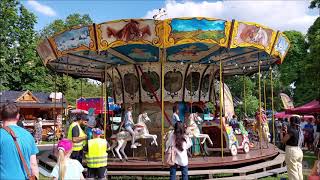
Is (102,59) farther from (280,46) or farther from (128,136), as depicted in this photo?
(280,46)

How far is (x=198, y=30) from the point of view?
35.3ft

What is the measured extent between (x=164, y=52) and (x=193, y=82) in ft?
10.6

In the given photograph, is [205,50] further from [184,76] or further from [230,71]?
[230,71]

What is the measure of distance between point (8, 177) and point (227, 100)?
21.1 meters

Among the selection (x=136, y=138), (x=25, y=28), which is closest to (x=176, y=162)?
(x=136, y=138)

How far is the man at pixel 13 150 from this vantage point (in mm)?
4172

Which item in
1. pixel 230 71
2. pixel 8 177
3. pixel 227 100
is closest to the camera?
pixel 8 177

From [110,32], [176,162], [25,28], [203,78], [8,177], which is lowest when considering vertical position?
[176,162]

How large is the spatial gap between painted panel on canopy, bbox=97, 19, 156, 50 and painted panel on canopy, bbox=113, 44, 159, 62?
72.1 inches

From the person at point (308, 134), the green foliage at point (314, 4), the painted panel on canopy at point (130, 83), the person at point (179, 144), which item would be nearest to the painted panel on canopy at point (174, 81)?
the painted panel on canopy at point (130, 83)

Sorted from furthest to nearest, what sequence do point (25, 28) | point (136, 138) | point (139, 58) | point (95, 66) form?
point (25, 28), point (95, 66), point (139, 58), point (136, 138)

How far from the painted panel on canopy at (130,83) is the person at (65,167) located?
1116 cm

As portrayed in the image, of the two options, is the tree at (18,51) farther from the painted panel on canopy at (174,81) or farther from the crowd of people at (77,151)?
the crowd of people at (77,151)

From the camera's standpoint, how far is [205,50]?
14031mm
